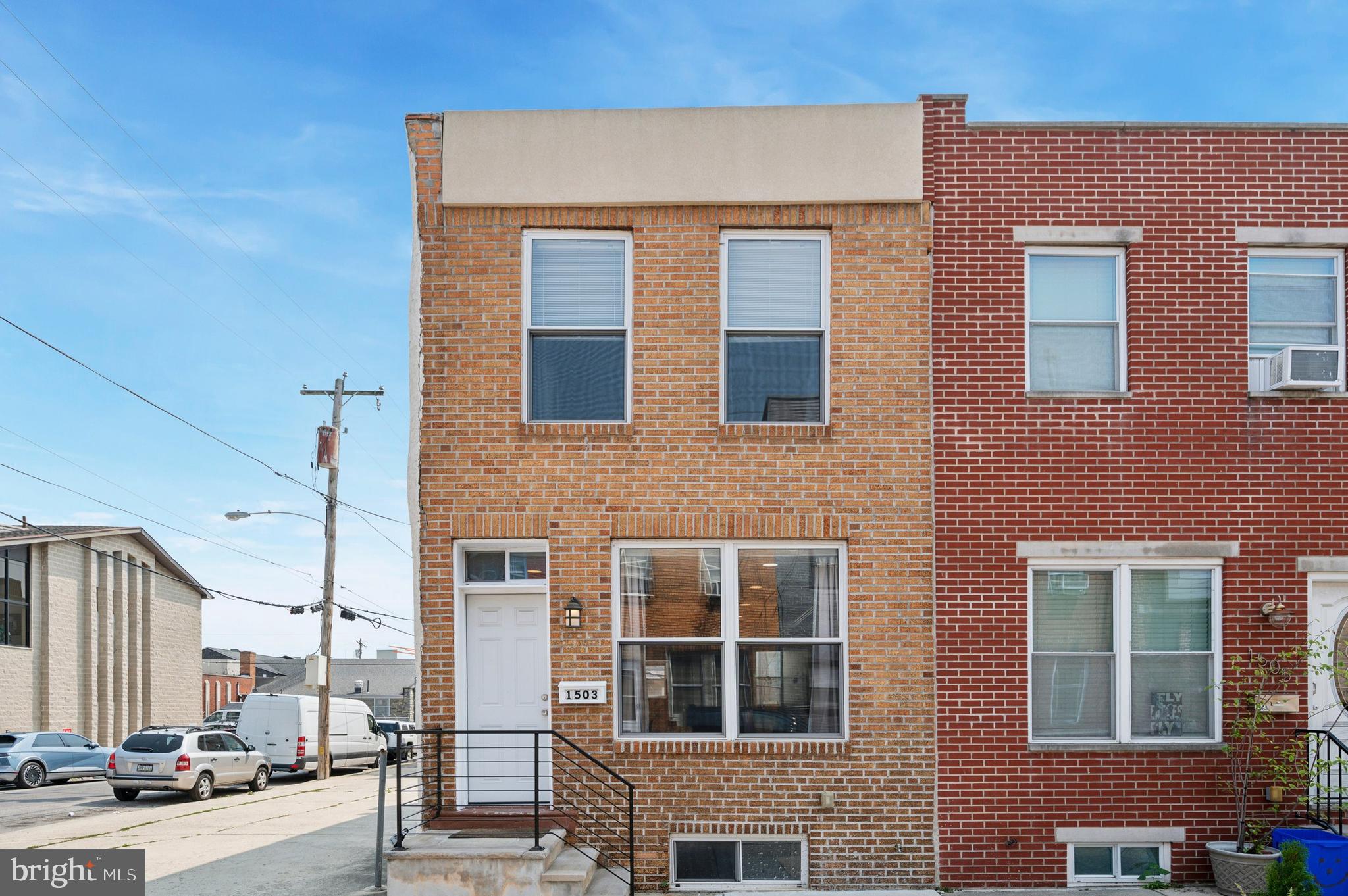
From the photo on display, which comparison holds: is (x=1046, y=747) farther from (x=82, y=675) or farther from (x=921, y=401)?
(x=82, y=675)

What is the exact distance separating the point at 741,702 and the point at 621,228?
15.1 ft

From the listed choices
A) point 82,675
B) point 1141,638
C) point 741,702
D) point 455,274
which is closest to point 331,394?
point 82,675

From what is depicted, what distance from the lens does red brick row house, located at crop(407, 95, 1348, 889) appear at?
9.58 m

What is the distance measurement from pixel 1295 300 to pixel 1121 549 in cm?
307

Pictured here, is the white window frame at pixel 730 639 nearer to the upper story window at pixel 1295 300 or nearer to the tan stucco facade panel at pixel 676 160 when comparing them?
the tan stucco facade panel at pixel 676 160

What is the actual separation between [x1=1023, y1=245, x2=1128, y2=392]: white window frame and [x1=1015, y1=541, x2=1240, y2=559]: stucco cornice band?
1.46m

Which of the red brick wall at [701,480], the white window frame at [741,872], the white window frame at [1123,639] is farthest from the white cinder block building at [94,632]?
the white window frame at [1123,639]

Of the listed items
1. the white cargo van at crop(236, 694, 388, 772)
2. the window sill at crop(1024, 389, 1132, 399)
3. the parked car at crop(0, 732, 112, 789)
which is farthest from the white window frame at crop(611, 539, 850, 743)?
the parked car at crop(0, 732, 112, 789)

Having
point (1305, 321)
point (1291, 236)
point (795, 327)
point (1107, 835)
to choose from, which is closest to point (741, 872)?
point (1107, 835)

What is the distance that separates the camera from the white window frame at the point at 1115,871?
31.2 feet

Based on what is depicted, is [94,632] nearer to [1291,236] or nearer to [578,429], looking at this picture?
[578,429]

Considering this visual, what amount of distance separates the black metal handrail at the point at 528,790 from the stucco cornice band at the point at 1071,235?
6271 mm

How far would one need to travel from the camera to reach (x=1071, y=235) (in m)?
10.0

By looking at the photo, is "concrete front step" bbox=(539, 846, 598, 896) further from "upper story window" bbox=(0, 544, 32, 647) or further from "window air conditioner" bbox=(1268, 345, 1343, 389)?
"upper story window" bbox=(0, 544, 32, 647)
